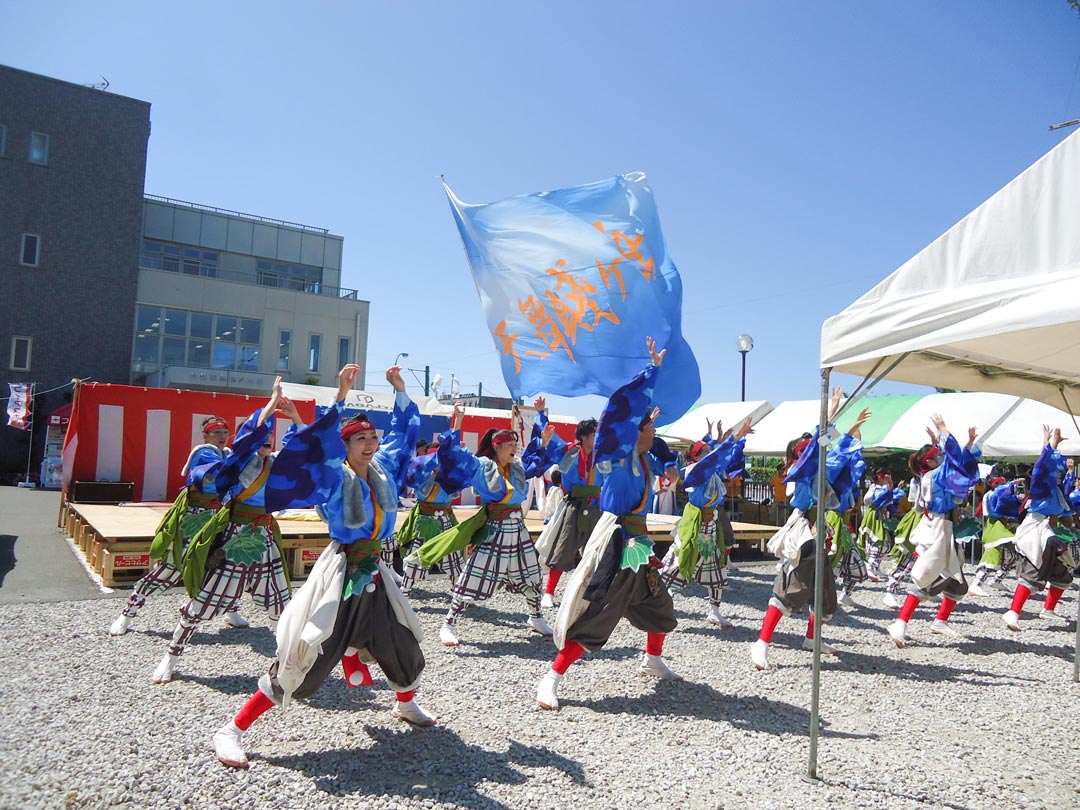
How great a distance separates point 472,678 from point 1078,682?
13.6 feet

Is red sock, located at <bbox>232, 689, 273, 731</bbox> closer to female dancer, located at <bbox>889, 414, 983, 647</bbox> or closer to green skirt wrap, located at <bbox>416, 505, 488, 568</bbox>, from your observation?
green skirt wrap, located at <bbox>416, 505, 488, 568</bbox>

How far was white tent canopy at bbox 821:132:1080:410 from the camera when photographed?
298 cm

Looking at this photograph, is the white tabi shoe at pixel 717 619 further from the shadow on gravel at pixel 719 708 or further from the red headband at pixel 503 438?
the red headband at pixel 503 438

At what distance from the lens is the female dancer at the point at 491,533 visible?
5484mm

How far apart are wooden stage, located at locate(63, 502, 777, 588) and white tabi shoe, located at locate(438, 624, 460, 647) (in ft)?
4.13

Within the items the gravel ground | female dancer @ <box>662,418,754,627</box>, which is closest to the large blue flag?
the gravel ground

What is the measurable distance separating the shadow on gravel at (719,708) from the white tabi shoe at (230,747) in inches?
68.5

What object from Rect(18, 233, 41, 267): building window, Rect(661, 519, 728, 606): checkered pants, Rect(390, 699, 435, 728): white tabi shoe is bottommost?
Rect(390, 699, 435, 728): white tabi shoe

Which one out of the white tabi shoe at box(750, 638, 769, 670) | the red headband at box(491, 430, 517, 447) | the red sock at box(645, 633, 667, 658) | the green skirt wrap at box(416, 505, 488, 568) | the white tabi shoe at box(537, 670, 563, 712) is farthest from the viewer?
the red headband at box(491, 430, 517, 447)

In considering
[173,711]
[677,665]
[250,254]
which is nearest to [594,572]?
[677,665]

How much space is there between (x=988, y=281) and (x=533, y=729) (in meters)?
2.98

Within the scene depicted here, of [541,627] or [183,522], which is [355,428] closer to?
[183,522]

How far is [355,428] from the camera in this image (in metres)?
3.34

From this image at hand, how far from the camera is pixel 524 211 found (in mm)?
4824
